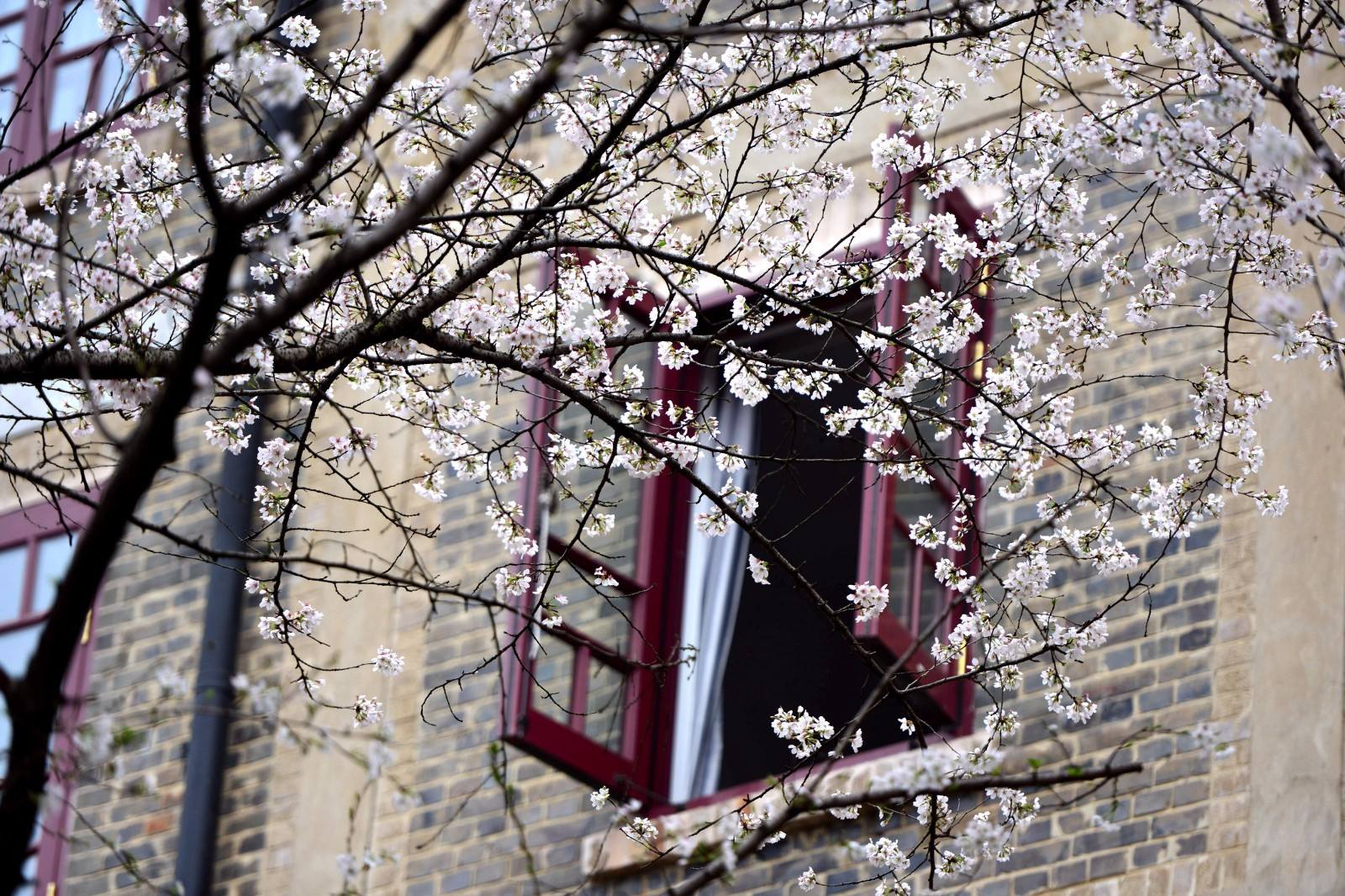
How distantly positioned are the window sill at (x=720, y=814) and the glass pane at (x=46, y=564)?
2848mm

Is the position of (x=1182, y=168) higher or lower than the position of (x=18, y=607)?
lower

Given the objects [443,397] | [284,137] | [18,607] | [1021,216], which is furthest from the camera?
[18,607]

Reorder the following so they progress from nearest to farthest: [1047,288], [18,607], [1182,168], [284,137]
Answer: [284,137] < [1182,168] < [1047,288] < [18,607]

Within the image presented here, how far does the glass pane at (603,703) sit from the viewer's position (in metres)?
8.48

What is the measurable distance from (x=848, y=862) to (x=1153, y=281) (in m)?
2.17

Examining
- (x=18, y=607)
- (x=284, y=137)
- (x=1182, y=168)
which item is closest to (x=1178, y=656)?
(x=1182, y=168)

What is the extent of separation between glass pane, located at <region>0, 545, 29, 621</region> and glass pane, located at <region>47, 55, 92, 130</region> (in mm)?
2072

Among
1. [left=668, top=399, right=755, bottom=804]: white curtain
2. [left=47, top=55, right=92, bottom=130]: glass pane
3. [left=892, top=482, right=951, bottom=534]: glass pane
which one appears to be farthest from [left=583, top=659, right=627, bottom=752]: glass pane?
[left=47, top=55, right=92, bottom=130]: glass pane

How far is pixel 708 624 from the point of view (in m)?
9.12

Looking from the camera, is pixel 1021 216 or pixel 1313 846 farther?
pixel 1313 846

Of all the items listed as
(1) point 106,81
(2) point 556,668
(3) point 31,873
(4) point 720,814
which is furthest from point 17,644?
(4) point 720,814

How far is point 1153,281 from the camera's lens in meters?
6.47

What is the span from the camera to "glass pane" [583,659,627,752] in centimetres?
848

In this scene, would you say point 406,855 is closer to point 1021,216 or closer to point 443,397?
point 443,397
